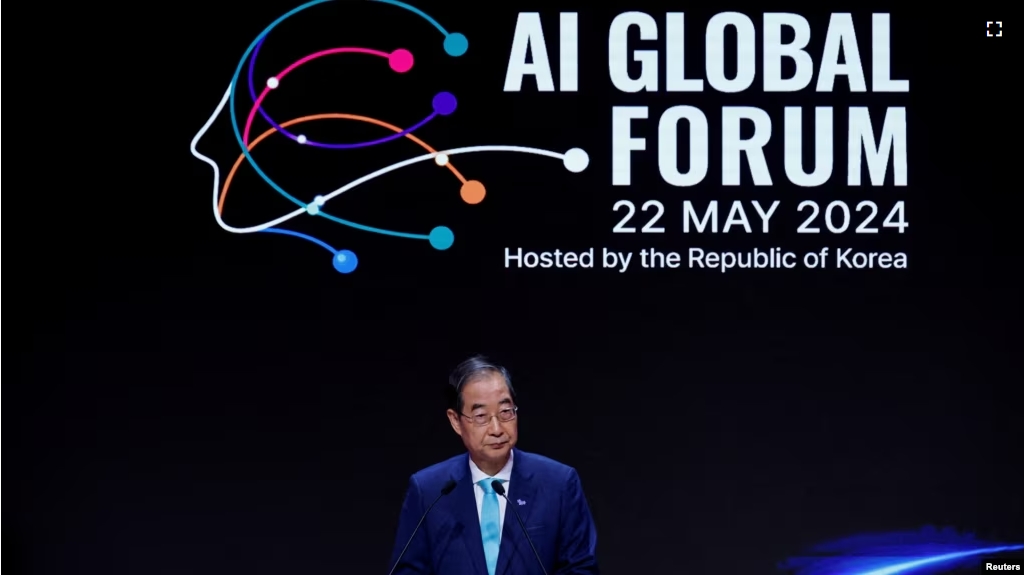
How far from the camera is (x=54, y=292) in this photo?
480cm

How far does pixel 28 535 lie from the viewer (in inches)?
189

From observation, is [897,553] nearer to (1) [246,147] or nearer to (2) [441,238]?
(2) [441,238]

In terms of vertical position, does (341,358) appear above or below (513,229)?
below

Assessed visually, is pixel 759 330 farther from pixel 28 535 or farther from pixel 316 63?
pixel 28 535

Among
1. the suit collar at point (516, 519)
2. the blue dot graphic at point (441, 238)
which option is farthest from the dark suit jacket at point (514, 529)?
the blue dot graphic at point (441, 238)

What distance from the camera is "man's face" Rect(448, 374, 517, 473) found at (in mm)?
3363

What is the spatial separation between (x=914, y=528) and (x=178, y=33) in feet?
10.9

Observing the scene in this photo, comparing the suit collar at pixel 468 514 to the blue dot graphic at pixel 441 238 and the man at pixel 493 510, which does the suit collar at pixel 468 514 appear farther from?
the blue dot graphic at pixel 441 238

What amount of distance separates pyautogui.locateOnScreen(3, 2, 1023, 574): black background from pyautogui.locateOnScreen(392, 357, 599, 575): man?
140 centimetres

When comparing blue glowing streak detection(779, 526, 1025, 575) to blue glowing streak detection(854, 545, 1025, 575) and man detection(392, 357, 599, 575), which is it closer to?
blue glowing streak detection(854, 545, 1025, 575)

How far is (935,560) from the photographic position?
4.78 metres

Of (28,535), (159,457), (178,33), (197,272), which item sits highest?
(178,33)

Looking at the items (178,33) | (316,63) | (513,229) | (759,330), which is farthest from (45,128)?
(759,330)

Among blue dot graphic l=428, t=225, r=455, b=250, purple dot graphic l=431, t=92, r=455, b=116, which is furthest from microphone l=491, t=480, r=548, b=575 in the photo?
purple dot graphic l=431, t=92, r=455, b=116
